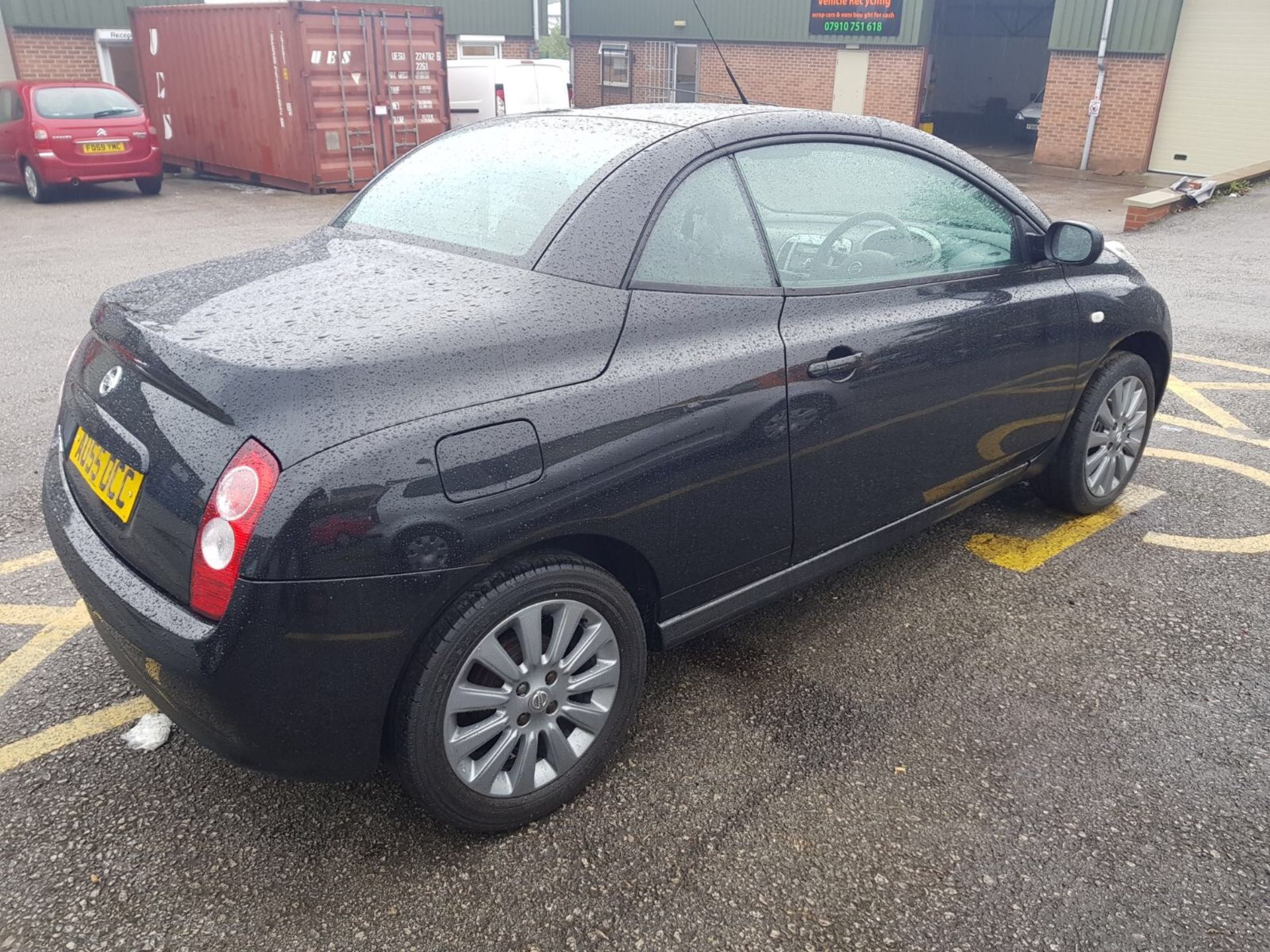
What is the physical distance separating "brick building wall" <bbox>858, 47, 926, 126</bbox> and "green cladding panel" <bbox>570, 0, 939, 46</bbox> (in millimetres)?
214

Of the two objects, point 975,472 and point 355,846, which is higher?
point 975,472

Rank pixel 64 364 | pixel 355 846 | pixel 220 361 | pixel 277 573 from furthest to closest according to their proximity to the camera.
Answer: pixel 64 364, pixel 355 846, pixel 220 361, pixel 277 573

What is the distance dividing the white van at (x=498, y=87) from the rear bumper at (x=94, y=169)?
18.7 ft

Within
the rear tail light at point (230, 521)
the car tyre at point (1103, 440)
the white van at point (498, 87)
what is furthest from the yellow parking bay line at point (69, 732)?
the white van at point (498, 87)

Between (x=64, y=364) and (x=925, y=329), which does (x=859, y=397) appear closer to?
(x=925, y=329)

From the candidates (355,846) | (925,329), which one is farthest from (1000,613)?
(355,846)

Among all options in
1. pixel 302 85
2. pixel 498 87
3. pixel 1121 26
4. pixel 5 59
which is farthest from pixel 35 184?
pixel 1121 26

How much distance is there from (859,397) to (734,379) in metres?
0.49

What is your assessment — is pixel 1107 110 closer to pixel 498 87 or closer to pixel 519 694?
pixel 498 87

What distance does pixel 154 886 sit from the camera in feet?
7.29

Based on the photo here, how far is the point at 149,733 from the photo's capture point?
272cm

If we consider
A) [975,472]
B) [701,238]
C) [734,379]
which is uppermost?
[701,238]

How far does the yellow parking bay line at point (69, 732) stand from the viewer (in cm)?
263

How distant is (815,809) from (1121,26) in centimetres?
2050
